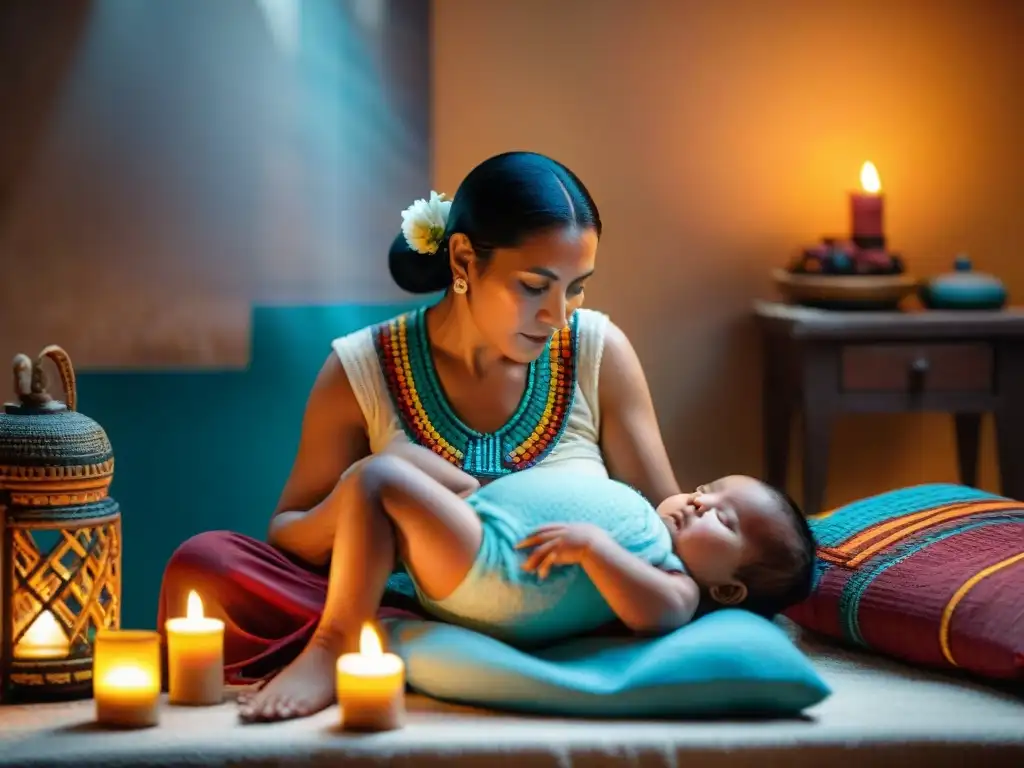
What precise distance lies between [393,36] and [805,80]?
1.06 metres

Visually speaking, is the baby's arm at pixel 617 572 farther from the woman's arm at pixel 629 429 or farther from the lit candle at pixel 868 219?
the lit candle at pixel 868 219

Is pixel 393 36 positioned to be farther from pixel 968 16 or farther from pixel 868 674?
pixel 868 674

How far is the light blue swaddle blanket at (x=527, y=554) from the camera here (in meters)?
2.15

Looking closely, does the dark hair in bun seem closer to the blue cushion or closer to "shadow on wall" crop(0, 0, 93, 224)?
the blue cushion

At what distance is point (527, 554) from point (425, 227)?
0.63m

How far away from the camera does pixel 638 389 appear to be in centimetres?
261

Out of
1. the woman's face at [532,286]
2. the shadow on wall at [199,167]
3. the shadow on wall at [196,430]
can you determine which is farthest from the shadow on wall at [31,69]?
the woman's face at [532,286]

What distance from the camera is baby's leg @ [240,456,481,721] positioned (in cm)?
211

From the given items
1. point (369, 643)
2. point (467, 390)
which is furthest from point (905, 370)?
point (369, 643)

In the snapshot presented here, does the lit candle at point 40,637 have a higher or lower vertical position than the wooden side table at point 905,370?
lower

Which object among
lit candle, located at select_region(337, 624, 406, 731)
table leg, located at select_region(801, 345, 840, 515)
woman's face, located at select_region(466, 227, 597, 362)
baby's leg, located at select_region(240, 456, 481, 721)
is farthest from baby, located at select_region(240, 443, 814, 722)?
table leg, located at select_region(801, 345, 840, 515)

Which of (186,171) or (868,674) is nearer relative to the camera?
(868,674)

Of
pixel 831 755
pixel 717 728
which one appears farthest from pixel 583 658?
pixel 831 755

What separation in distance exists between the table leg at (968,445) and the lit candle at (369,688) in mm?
2270
